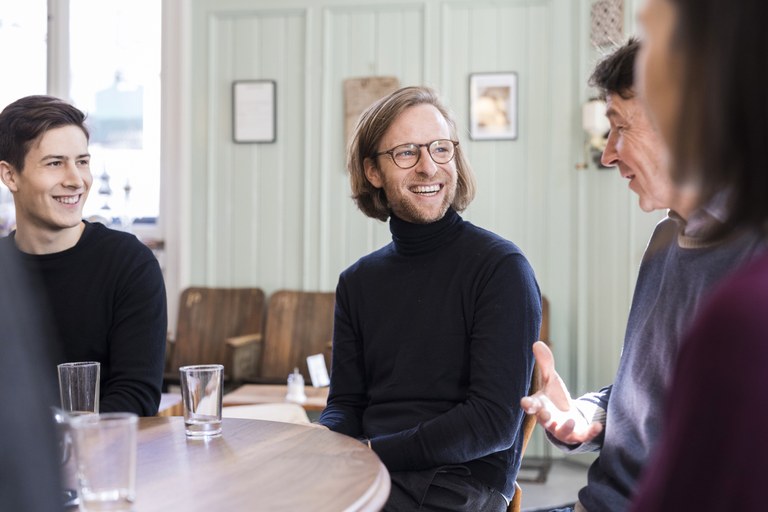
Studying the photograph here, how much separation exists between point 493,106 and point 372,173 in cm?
280

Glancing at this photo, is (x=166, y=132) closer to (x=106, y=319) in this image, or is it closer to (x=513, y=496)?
(x=106, y=319)

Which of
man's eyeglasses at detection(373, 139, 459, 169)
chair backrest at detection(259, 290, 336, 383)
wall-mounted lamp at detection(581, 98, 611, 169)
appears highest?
wall-mounted lamp at detection(581, 98, 611, 169)

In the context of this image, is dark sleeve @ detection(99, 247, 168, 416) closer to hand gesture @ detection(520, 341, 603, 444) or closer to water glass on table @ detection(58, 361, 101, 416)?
water glass on table @ detection(58, 361, 101, 416)

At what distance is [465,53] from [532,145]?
26.4 inches

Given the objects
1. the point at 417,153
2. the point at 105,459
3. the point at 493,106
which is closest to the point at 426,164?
the point at 417,153

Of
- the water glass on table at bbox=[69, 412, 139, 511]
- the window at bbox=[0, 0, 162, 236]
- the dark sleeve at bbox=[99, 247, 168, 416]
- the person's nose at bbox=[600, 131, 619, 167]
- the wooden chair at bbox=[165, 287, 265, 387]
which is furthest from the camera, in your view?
the window at bbox=[0, 0, 162, 236]

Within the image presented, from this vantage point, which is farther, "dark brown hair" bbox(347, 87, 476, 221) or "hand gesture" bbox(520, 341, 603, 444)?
"dark brown hair" bbox(347, 87, 476, 221)

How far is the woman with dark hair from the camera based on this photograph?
0.54 meters

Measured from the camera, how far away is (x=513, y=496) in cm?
189

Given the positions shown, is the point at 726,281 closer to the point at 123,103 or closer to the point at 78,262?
the point at 78,262

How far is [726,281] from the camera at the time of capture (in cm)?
57

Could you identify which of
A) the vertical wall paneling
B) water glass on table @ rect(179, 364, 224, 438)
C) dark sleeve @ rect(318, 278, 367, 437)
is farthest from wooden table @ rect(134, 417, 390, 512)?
the vertical wall paneling

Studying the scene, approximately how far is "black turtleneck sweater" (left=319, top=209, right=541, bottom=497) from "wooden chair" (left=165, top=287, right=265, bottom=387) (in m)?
3.03

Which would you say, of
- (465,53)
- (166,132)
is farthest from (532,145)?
(166,132)
